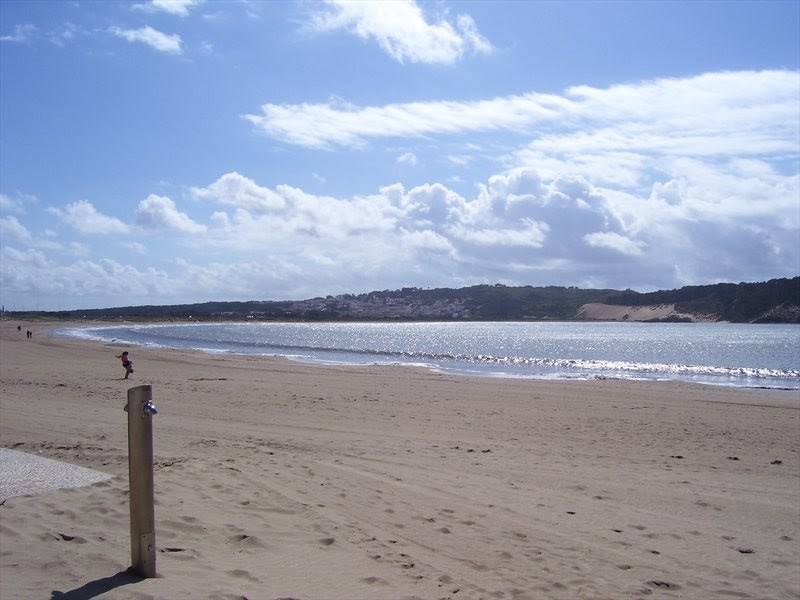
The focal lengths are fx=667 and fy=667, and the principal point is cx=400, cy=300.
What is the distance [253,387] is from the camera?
21.4m

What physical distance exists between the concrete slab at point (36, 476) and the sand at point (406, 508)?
21cm

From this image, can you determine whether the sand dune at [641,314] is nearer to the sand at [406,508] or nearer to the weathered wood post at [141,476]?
the sand at [406,508]

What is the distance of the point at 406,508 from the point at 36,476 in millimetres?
3800

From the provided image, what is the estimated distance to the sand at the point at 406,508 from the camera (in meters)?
4.94

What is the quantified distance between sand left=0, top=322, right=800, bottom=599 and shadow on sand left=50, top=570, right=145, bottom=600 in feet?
0.04

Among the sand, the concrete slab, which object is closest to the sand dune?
the sand

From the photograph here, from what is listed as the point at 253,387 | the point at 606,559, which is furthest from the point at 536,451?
the point at 253,387

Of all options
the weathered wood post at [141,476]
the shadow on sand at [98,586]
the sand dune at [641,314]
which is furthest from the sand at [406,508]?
the sand dune at [641,314]

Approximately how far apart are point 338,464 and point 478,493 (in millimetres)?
2126

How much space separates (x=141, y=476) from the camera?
4.29 metres

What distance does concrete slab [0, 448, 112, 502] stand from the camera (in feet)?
20.8

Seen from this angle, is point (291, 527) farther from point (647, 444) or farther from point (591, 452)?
point (647, 444)

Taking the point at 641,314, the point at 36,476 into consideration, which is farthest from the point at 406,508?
the point at 641,314

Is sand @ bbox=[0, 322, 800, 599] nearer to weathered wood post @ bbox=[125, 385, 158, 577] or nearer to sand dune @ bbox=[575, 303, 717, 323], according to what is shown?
weathered wood post @ bbox=[125, 385, 158, 577]
